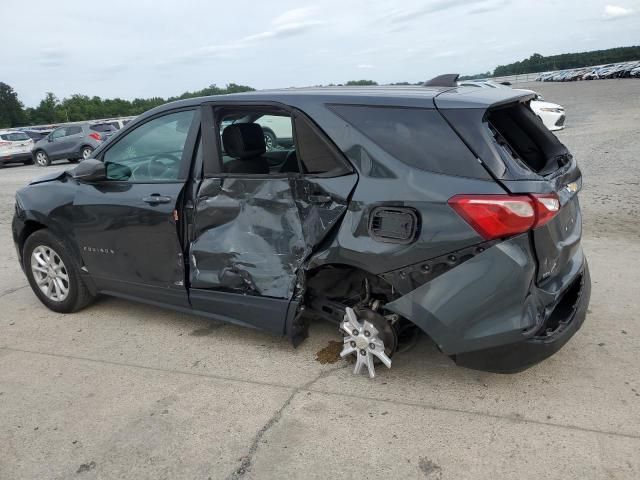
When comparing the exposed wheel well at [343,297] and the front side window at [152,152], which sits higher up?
the front side window at [152,152]

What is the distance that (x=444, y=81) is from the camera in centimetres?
375

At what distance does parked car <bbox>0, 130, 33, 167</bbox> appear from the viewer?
21.2m

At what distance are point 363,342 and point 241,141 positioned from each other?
1544 mm

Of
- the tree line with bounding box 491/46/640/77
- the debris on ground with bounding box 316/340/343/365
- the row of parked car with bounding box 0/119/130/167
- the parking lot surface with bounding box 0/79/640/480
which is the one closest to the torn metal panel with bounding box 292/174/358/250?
the debris on ground with bounding box 316/340/343/365

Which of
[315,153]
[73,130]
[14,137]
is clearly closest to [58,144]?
[73,130]

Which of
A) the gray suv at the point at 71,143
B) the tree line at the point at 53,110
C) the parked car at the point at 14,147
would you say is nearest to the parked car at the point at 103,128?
the gray suv at the point at 71,143

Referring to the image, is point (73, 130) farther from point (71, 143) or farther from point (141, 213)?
point (141, 213)

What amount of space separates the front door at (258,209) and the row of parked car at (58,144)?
17.7 m

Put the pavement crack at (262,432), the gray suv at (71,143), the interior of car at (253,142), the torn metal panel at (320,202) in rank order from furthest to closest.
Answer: the gray suv at (71,143), the interior of car at (253,142), the torn metal panel at (320,202), the pavement crack at (262,432)

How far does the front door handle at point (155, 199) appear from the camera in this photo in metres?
3.73

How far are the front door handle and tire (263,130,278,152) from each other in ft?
2.50

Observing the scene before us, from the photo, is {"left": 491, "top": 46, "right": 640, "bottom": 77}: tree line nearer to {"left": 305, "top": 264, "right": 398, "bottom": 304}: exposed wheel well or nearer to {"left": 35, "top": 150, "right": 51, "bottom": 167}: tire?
{"left": 35, "top": 150, "right": 51, "bottom": 167}: tire

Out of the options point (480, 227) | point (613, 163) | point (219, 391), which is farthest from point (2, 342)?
point (613, 163)

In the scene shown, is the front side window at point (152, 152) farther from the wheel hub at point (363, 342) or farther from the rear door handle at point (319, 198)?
the wheel hub at point (363, 342)
